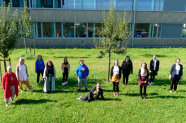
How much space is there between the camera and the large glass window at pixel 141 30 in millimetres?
23212

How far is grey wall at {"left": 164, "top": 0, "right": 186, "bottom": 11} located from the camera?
74.8ft

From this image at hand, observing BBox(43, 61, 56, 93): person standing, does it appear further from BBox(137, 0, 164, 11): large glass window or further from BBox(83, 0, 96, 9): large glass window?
BBox(137, 0, 164, 11): large glass window

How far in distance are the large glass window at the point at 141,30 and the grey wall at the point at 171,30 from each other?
2.26 m

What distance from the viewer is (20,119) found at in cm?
574

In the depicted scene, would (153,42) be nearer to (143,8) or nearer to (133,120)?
→ (143,8)

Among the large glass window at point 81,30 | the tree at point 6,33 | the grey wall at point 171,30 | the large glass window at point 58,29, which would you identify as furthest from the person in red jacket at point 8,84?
the grey wall at point 171,30

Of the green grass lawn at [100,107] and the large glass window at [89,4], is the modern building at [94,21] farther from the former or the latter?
the green grass lawn at [100,107]

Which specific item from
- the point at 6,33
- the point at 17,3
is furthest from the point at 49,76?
the point at 17,3

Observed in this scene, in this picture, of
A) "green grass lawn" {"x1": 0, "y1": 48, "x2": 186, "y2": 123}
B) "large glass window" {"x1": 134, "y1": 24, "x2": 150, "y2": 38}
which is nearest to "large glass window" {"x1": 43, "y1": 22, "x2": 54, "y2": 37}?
"large glass window" {"x1": 134, "y1": 24, "x2": 150, "y2": 38}

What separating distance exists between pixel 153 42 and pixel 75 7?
11847 mm

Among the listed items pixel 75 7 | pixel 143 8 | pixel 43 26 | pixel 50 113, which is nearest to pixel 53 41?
pixel 43 26

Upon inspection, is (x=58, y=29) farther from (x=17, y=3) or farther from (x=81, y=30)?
(x=17, y=3)

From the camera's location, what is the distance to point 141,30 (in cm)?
2330

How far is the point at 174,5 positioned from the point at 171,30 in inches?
134
